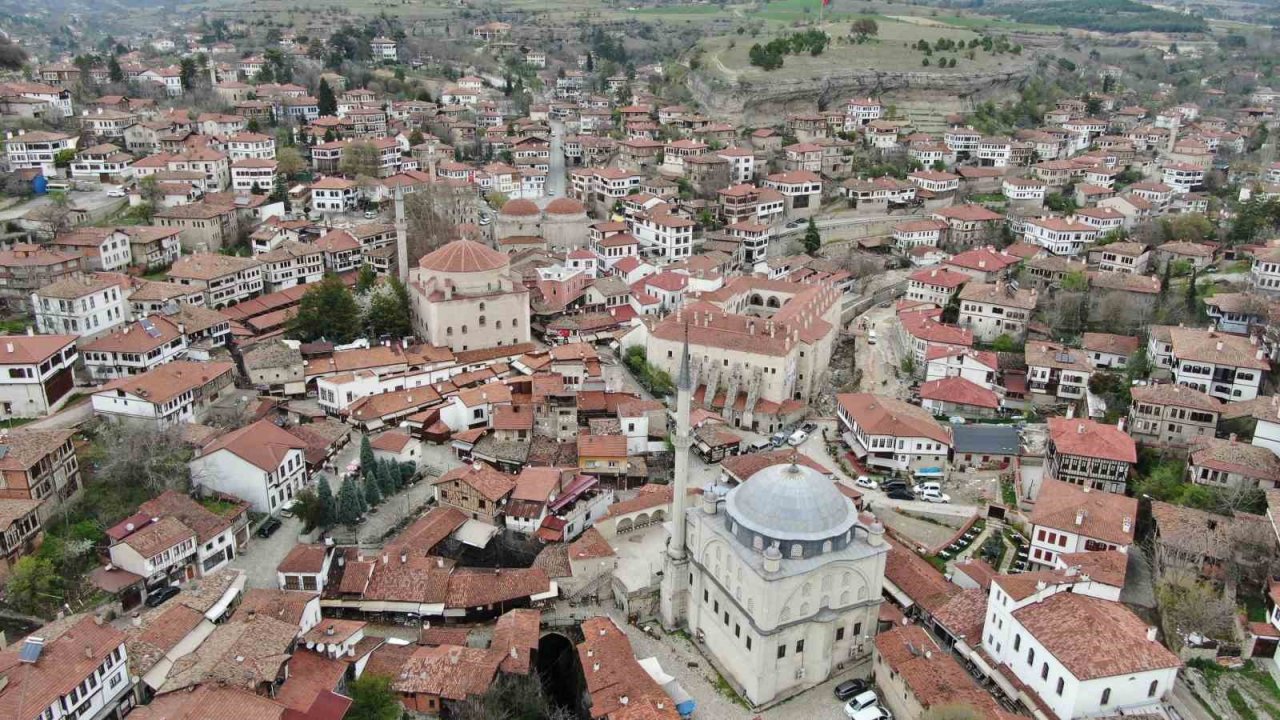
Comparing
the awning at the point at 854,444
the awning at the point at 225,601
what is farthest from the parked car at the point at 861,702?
the awning at the point at 225,601

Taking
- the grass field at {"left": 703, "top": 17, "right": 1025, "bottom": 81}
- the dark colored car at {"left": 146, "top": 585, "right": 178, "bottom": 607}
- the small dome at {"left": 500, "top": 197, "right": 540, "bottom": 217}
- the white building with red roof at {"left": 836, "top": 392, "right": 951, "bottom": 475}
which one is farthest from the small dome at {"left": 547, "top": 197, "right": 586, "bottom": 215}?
the dark colored car at {"left": 146, "top": 585, "right": 178, "bottom": 607}

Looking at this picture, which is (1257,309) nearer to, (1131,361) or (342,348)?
(1131,361)

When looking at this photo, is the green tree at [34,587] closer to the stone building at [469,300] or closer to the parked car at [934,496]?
the stone building at [469,300]

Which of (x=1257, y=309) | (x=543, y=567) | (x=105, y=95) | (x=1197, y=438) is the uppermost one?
(x=105, y=95)

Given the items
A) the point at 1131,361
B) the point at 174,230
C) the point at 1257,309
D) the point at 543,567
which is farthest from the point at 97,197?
the point at 1257,309

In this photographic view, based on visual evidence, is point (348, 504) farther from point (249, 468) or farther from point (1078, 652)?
point (1078, 652)

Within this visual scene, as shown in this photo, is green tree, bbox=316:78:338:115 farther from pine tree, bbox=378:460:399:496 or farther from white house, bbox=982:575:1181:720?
white house, bbox=982:575:1181:720
